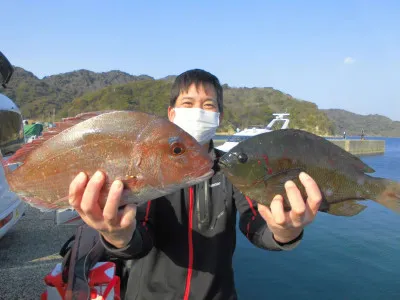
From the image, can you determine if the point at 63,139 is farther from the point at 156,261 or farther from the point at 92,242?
the point at 92,242

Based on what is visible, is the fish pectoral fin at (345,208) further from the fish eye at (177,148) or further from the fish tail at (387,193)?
the fish eye at (177,148)

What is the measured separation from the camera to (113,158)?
1.67 metres

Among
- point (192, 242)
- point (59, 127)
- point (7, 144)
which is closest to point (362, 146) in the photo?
point (7, 144)

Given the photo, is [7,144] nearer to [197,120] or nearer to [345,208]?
[197,120]

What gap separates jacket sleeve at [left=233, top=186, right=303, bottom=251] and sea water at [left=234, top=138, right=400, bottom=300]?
4335 mm

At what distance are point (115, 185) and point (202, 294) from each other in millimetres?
1066

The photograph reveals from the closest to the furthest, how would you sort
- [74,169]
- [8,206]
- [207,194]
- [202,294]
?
1. [74,169]
2. [202,294]
3. [207,194]
4. [8,206]

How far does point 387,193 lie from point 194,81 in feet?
5.51

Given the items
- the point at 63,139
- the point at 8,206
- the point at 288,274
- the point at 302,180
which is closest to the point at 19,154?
the point at 63,139

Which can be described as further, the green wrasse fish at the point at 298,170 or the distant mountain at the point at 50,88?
the distant mountain at the point at 50,88

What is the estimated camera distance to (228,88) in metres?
147

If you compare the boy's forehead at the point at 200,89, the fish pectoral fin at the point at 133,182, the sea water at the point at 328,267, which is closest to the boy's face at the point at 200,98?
the boy's forehead at the point at 200,89

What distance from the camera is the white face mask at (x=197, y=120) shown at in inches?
104

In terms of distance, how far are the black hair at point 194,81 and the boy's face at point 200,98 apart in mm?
34
